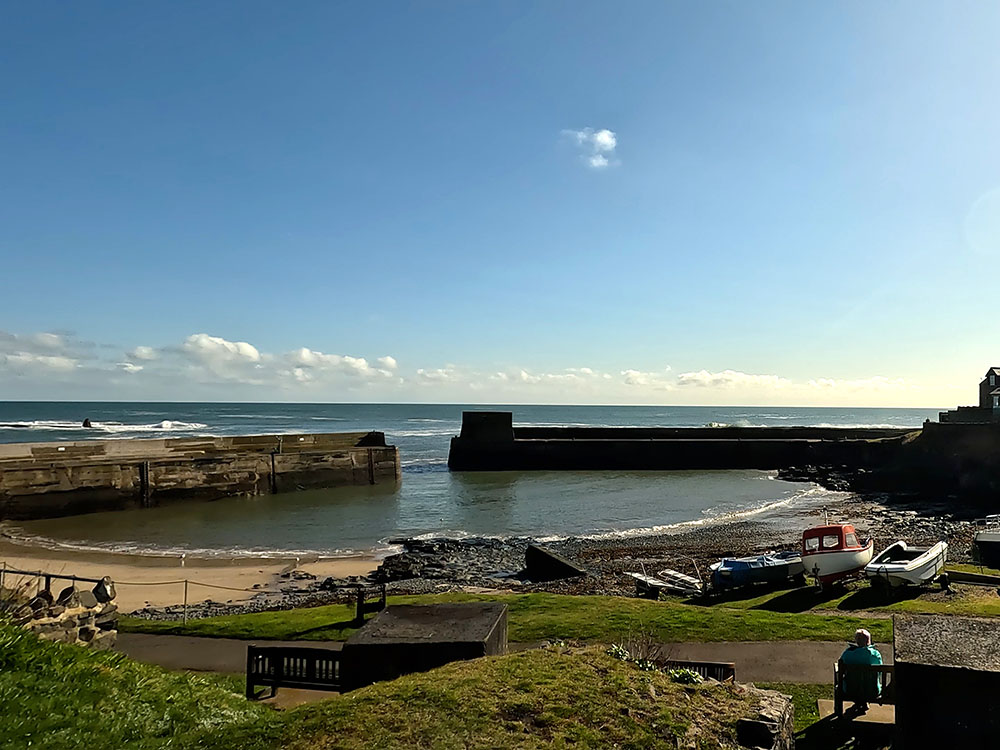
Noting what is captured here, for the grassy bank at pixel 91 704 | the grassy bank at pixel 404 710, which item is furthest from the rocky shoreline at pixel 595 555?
the grassy bank at pixel 404 710

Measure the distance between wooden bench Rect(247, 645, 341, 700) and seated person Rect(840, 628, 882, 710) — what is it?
5830 millimetres

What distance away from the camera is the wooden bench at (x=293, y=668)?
8.77 metres

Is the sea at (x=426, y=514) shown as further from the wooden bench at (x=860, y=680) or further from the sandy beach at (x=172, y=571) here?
the wooden bench at (x=860, y=680)

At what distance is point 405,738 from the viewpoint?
490 cm

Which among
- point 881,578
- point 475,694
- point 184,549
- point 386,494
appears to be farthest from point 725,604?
point 386,494

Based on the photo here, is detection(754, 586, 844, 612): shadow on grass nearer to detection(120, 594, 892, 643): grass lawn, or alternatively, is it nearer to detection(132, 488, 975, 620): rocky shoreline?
detection(120, 594, 892, 643): grass lawn

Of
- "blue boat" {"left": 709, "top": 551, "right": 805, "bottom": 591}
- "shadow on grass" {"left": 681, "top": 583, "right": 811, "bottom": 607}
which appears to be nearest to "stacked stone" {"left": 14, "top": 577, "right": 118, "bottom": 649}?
"shadow on grass" {"left": 681, "top": 583, "right": 811, "bottom": 607}

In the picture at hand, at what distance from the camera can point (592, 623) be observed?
41.7 feet

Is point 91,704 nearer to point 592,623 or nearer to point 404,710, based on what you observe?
point 404,710

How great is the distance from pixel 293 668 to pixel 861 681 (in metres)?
6.64

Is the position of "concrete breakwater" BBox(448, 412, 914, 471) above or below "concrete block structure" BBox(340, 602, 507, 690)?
below

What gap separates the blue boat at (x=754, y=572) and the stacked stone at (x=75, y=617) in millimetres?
13420

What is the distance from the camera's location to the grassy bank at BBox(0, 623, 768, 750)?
16.4 ft

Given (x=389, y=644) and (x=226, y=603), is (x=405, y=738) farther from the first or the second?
(x=226, y=603)
